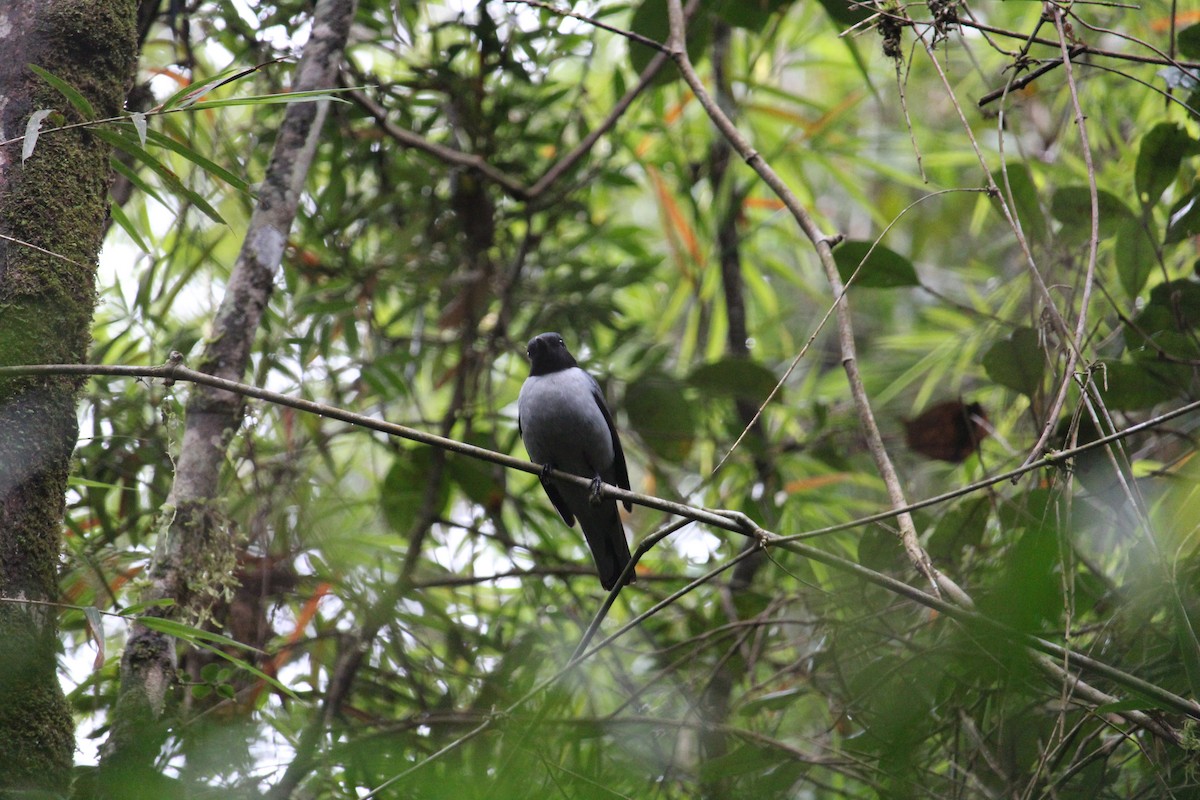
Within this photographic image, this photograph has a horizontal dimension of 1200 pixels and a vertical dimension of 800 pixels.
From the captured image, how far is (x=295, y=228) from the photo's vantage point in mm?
4816

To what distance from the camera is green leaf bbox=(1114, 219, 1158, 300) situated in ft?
11.2

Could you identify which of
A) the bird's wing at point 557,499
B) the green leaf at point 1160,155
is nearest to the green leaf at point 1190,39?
the green leaf at point 1160,155

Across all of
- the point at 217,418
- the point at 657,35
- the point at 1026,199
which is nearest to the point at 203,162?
the point at 217,418

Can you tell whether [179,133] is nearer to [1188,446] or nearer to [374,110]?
[374,110]

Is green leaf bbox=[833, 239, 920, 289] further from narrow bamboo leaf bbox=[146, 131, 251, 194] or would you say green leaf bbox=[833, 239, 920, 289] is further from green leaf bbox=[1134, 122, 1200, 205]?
narrow bamboo leaf bbox=[146, 131, 251, 194]

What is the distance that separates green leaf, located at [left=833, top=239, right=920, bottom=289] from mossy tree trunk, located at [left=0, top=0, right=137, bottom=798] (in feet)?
7.58

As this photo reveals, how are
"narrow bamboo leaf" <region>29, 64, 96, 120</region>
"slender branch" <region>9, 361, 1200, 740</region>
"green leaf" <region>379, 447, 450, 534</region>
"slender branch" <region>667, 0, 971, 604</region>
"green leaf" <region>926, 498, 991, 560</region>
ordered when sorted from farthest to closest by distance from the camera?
"green leaf" <region>379, 447, 450, 534</region>, "green leaf" <region>926, 498, 991, 560</region>, "slender branch" <region>667, 0, 971, 604</region>, "narrow bamboo leaf" <region>29, 64, 96, 120</region>, "slender branch" <region>9, 361, 1200, 740</region>

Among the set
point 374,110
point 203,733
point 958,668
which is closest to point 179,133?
point 374,110

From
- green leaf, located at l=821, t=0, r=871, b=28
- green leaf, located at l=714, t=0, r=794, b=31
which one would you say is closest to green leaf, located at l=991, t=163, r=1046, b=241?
green leaf, located at l=821, t=0, r=871, b=28

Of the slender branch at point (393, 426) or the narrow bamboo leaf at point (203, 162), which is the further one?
the narrow bamboo leaf at point (203, 162)

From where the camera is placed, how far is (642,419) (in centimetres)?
491

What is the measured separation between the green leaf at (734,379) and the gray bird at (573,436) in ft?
1.56

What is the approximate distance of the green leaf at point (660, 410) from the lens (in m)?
4.84

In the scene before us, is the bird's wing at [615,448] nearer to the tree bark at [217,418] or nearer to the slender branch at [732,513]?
the tree bark at [217,418]
